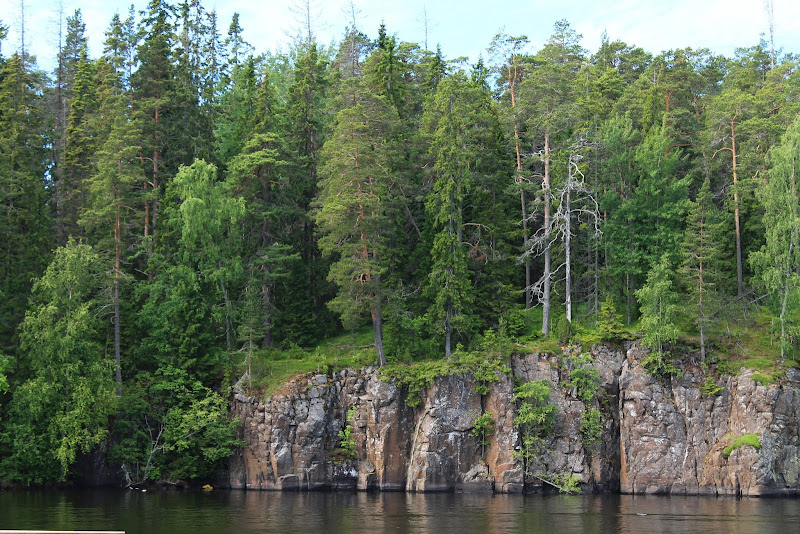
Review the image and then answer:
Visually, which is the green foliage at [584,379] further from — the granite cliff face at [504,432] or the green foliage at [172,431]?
the green foliage at [172,431]

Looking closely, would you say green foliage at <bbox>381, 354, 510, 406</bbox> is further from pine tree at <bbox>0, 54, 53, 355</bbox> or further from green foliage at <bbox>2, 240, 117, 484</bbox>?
pine tree at <bbox>0, 54, 53, 355</bbox>

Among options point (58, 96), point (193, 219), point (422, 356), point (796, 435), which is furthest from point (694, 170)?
point (58, 96)

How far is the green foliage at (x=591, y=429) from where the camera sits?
46156 millimetres

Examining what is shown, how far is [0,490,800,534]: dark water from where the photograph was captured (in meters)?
31.2

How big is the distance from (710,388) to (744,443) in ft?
12.5

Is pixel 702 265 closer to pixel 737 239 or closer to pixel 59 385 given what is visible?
pixel 737 239

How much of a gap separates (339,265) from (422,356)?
26.8 feet

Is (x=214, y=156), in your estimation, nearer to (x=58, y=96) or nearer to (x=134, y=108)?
(x=134, y=108)

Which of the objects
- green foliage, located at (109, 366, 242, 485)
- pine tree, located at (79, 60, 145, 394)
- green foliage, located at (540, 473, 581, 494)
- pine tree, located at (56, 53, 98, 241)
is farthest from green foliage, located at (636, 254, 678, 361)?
pine tree, located at (56, 53, 98, 241)

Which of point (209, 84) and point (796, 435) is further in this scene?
point (209, 84)

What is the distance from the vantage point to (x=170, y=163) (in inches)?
2245

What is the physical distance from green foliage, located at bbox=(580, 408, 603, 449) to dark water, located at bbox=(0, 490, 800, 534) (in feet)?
11.7

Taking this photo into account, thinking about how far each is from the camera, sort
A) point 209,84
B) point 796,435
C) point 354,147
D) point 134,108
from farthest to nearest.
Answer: point 209,84 < point 134,108 < point 354,147 < point 796,435

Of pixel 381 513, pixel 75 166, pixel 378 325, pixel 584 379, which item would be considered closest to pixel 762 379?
pixel 584 379
